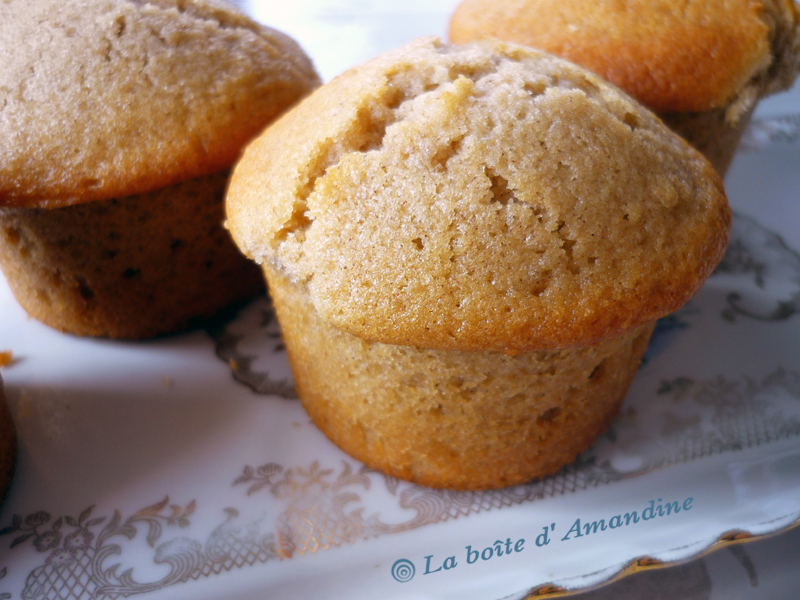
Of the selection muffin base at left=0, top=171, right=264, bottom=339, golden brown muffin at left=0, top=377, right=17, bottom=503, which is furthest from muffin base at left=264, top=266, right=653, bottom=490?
golden brown muffin at left=0, top=377, right=17, bottom=503

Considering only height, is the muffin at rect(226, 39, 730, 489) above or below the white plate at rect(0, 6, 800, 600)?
above

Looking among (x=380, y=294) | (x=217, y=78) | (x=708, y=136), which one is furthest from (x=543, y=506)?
(x=217, y=78)

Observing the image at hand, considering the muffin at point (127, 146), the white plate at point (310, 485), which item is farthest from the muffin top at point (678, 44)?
the muffin at point (127, 146)

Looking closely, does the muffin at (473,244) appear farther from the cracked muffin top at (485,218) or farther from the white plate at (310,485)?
the white plate at (310,485)

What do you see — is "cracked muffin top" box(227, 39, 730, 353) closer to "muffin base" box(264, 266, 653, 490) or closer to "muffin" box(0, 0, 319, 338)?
"muffin base" box(264, 266, 653, 490)

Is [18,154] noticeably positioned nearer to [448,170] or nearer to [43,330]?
[43,330]

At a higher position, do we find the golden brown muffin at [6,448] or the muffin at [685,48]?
the muffin at [685,48]
